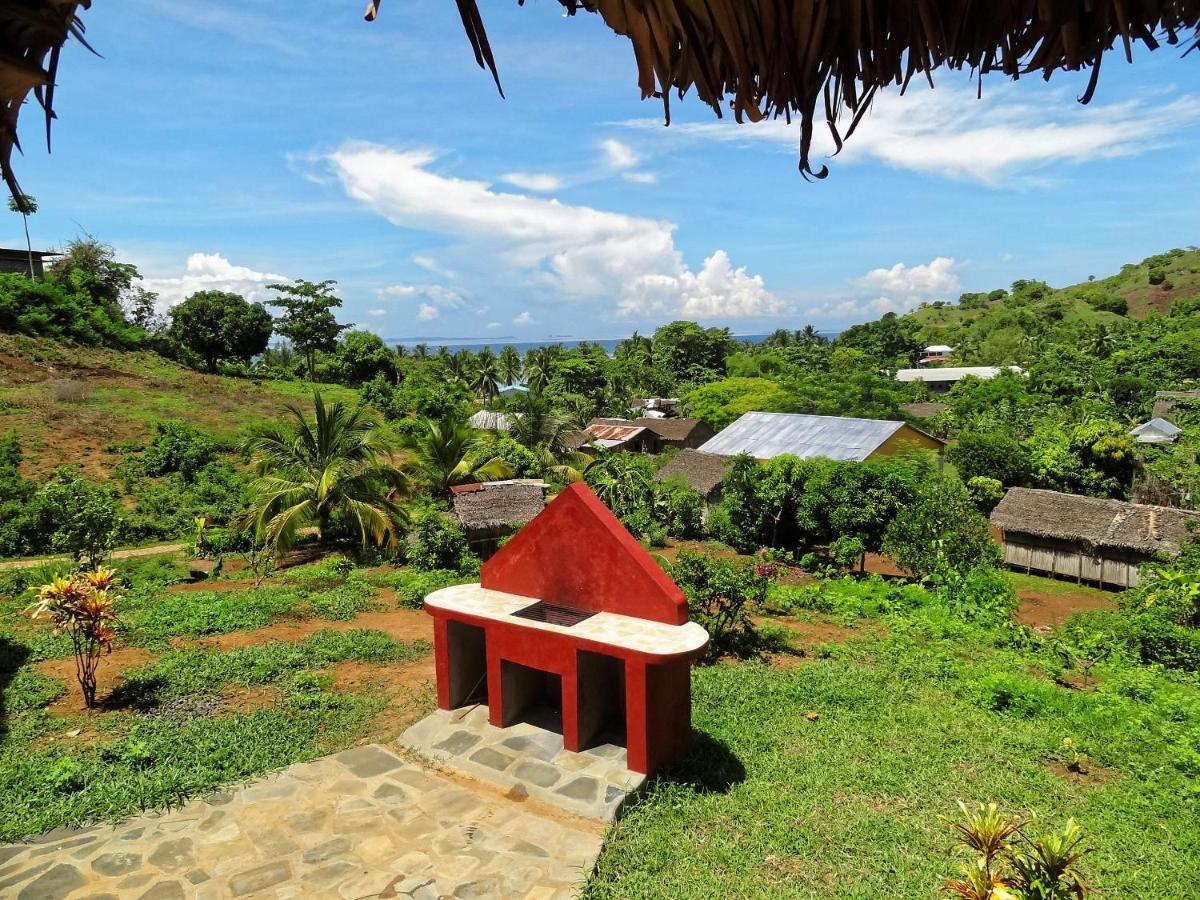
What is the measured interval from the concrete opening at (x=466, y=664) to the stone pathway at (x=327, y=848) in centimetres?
107

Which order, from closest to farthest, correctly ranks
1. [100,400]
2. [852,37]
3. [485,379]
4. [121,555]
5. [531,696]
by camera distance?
1. [852,37]
2. [531,696]
3. [121,555]
4. [100,400]
5. [485,379]

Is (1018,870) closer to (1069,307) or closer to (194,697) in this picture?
(194,697)

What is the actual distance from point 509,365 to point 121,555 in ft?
145

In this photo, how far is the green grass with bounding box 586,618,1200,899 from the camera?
4902 mm

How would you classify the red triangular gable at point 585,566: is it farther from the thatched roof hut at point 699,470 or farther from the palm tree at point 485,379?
the palm tree at point 485,379

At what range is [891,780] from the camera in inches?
241

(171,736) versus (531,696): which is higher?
(531,696)

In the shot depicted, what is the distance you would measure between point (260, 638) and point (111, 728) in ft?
9.53

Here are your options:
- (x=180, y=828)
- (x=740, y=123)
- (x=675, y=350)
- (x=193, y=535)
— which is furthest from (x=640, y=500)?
(x=675, y=350)

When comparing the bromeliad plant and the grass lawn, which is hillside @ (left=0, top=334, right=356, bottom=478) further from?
the bromeliad plant

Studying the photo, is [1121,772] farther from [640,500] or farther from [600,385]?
[600,385]

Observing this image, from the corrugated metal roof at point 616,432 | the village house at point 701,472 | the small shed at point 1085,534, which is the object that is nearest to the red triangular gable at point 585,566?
the small shed at point 1085,534

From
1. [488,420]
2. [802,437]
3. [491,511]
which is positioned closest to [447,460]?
[491,511]

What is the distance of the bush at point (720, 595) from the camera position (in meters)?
9.93
